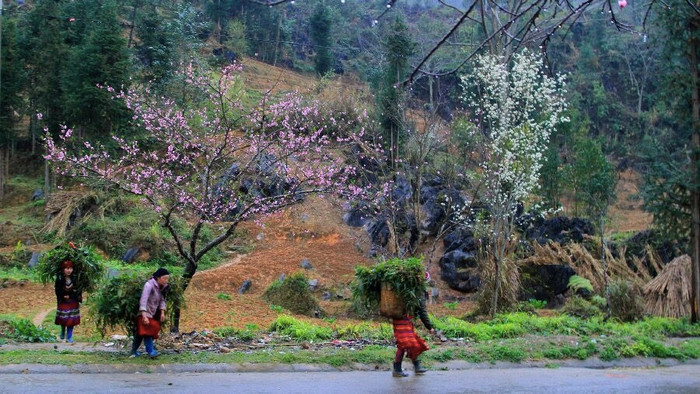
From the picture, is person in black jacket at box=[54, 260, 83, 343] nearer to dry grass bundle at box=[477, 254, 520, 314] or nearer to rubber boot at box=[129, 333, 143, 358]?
rubber boot at box=[129, 333, 143, 358]

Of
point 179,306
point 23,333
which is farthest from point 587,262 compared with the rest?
point 23,333

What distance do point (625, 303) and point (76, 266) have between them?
1244 cm

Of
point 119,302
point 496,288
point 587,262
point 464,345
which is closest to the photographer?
point 119,302

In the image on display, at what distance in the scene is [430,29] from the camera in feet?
166

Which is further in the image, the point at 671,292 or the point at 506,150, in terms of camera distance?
the point at 506,150

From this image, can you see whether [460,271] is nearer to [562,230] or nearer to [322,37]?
[562,230]

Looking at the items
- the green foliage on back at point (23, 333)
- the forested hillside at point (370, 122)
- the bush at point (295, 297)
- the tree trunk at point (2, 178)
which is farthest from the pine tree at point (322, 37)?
the green foliage on back at point (23, 333)

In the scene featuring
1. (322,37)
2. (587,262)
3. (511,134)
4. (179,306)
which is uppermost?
(322,37)

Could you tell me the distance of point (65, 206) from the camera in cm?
2825

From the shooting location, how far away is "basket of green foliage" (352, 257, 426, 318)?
933cm

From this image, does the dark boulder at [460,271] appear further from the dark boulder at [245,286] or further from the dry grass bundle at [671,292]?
the dark boulder at [245,286]

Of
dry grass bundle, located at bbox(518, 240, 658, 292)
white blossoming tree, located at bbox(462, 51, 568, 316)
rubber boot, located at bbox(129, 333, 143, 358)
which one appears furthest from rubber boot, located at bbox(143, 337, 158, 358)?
dry grass bundle, located at bbox(518, 240, 658, 292)

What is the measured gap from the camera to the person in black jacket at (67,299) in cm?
1232

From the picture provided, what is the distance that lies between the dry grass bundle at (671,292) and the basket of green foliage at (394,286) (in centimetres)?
1093
